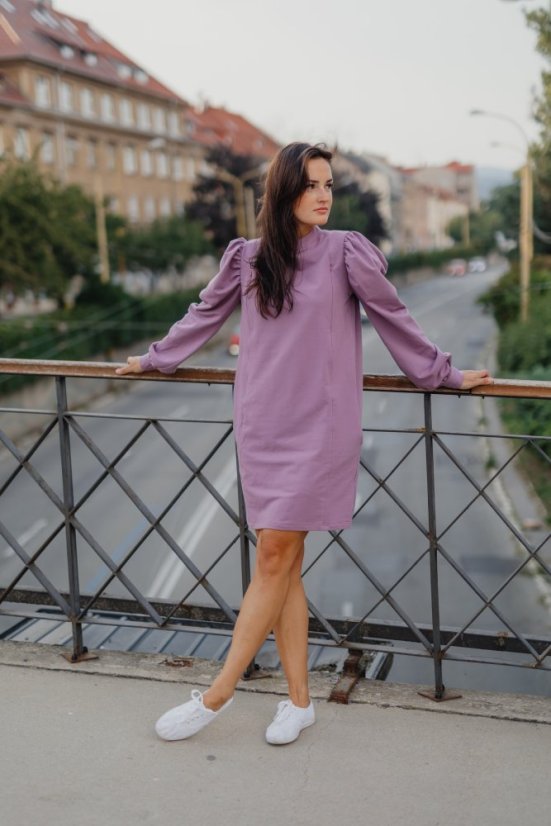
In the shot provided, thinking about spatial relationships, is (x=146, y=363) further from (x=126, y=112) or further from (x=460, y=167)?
(x=460, y=167)

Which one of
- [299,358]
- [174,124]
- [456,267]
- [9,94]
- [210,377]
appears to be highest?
[174,124]

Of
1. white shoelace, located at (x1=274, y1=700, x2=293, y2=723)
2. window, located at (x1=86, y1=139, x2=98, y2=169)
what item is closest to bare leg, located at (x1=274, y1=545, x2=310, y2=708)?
white shoelace, located at (x1=274, y1=700, x2=293, y2=723)

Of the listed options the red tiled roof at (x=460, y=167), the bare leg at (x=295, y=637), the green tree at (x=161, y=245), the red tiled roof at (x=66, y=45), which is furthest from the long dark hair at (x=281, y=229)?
the red tiled roof at (x=460, y=167)

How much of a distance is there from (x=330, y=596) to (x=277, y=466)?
15535mm

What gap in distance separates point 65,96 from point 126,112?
25.7 ft

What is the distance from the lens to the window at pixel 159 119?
70438 millimetres

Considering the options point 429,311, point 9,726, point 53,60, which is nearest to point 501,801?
point 9,726

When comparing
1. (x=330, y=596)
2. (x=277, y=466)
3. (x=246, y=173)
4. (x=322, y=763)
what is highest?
(x=246, y=173)

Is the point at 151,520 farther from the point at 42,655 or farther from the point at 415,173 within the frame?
the point at 415,173

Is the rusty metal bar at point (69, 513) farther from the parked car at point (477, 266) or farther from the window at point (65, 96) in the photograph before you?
the parked car at point (477, 266)

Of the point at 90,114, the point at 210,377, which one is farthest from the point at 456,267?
the point at 210,377

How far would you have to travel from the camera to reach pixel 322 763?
3045 mm

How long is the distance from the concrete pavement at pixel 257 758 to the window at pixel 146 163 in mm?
68389

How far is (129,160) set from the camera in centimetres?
6812
